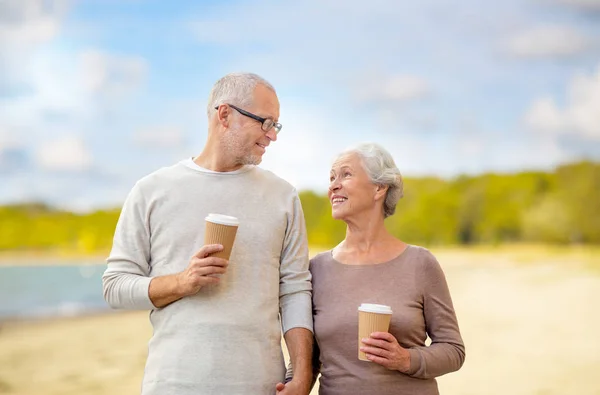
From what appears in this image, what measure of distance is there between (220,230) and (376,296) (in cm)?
64

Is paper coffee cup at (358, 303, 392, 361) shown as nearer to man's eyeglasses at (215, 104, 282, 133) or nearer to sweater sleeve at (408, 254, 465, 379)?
sweater sleeve at (408, 254, 465, 379)

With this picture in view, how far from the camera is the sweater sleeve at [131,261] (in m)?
2.21

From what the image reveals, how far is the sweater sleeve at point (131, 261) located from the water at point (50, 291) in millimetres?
19430

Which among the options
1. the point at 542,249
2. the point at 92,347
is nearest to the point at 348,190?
the point at 92,347

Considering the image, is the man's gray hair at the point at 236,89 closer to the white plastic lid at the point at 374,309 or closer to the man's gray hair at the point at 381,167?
the man's gray hair at the point at 381,167

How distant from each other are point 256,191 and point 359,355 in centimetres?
63

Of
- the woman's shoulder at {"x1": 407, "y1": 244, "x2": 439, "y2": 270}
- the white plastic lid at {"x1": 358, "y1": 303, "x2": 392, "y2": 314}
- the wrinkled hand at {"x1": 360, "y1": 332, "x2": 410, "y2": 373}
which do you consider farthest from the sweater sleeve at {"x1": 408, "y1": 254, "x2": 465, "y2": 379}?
the white plastic lid at {"x1": 358, "y1": 303, "x2": 392, "y2": 314}

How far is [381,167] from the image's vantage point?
8.25ft

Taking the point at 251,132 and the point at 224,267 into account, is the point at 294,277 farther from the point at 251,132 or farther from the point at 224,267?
the point at 251,132

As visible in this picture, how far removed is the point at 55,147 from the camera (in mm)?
43406

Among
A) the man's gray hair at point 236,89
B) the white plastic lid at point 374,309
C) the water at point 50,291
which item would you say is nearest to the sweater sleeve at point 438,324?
the white plastic lid at point 374,309

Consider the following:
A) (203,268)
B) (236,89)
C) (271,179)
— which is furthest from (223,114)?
(203,268)

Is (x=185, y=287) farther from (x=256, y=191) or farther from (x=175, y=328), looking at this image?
(x=256, y=191)

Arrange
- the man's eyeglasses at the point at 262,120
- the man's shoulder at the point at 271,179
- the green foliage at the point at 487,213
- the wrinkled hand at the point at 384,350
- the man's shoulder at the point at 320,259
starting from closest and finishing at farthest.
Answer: the wrinkled hand at the point at 384,350, the man's eyeglasses at the point at 262,120, the man's shoulder at the point at 271,179, the man's shoulder at the point at 320,259, the green foliage at the point at 487,213
